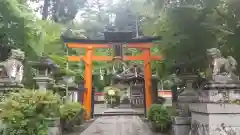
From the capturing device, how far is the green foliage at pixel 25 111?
520cm

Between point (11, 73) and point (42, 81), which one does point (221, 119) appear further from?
point (42, 81)

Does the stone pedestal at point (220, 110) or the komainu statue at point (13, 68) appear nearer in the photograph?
the stone pedestal at point (220, 110)

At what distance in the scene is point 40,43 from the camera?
29.8 ft

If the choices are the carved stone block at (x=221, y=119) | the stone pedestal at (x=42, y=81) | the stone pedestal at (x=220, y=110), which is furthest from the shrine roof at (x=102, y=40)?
the carved stone block at (x=221, y=119)

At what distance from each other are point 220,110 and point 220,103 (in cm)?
18

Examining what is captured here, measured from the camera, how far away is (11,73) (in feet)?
20.5

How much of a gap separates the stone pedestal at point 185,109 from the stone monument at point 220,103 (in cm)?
138

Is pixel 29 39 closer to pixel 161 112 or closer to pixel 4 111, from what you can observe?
pixel 4 111

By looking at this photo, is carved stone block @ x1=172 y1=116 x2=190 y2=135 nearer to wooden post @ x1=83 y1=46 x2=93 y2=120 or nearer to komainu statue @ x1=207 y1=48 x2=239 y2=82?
komainu statue @ x1=207 y1=48 x2=239 y2=82

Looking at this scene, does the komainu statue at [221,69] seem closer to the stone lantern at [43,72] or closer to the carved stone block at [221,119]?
the carved stone block at [221,119]

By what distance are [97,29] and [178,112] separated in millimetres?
19627

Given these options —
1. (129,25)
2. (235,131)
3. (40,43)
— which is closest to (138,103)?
(129,25)

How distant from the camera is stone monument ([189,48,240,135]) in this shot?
5.69 meters

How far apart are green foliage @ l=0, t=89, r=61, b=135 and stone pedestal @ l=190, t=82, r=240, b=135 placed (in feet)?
12.9
